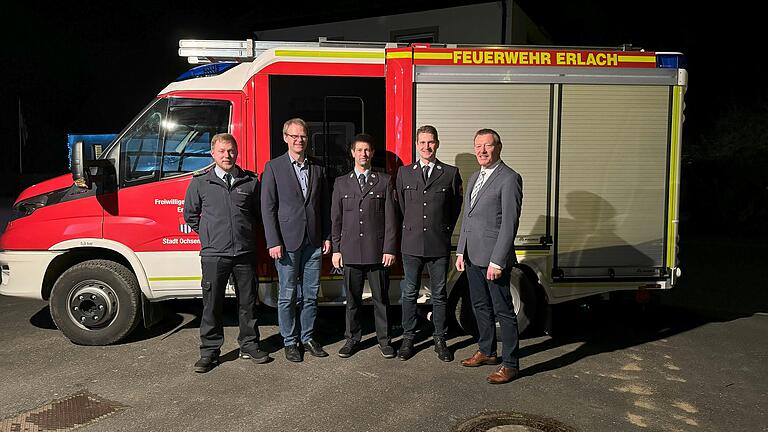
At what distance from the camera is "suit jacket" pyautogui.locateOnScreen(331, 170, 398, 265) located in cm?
476

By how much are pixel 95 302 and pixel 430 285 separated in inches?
124

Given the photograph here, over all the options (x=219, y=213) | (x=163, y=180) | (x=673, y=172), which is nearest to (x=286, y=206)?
(x=219, y=213)

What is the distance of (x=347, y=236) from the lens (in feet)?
15.8

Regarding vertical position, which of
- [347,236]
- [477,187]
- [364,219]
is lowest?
[347,236]

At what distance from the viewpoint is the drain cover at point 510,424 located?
3.67m

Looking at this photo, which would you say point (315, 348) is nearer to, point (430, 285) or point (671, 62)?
point (430, 285)

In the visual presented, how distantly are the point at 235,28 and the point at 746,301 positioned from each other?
697 inches

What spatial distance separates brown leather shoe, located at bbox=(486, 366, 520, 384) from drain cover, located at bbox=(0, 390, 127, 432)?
2.79 meters

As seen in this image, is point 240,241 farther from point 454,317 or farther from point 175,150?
point 454,317

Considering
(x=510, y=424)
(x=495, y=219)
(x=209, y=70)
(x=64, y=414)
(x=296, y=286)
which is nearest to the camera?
(x=510, y=424)

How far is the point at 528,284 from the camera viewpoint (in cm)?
530

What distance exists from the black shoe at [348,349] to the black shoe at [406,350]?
419 mm

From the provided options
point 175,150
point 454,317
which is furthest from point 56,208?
point 454,317

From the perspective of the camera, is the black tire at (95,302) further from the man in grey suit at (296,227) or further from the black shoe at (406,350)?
the black shoe at (406,350)
